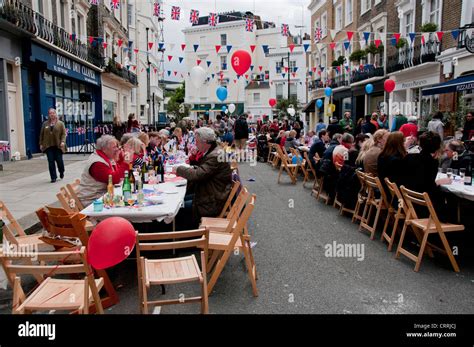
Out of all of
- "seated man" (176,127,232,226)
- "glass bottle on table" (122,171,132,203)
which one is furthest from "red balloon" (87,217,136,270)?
"seated man" (176,127,232,226)

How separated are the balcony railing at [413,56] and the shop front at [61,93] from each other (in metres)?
13.8

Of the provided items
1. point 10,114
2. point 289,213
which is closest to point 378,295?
point 289,213

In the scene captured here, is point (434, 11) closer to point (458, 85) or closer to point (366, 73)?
point (366, 73)

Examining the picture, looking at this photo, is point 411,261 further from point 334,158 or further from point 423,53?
point 423,53

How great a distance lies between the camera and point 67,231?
388cm

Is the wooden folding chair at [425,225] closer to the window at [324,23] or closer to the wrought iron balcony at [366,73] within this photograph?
the wrought iron balcony at [366,73]

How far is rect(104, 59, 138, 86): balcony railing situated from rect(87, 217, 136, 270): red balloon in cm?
2372

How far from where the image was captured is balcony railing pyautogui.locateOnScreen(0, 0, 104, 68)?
519 inches

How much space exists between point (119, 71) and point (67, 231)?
25.8m

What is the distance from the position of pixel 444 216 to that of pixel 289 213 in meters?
3.07

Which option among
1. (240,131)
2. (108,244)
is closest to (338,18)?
(240,131)

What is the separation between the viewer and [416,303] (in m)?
4.03

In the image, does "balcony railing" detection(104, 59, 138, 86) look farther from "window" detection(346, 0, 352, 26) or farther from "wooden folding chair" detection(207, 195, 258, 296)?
"wooden folding chair" detection(207, 195, 258, 296)

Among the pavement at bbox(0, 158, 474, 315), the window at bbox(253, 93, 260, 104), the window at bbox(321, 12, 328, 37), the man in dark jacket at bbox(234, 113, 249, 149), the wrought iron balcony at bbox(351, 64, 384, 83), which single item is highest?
the window at bbox(321, 12, 328, 37)
